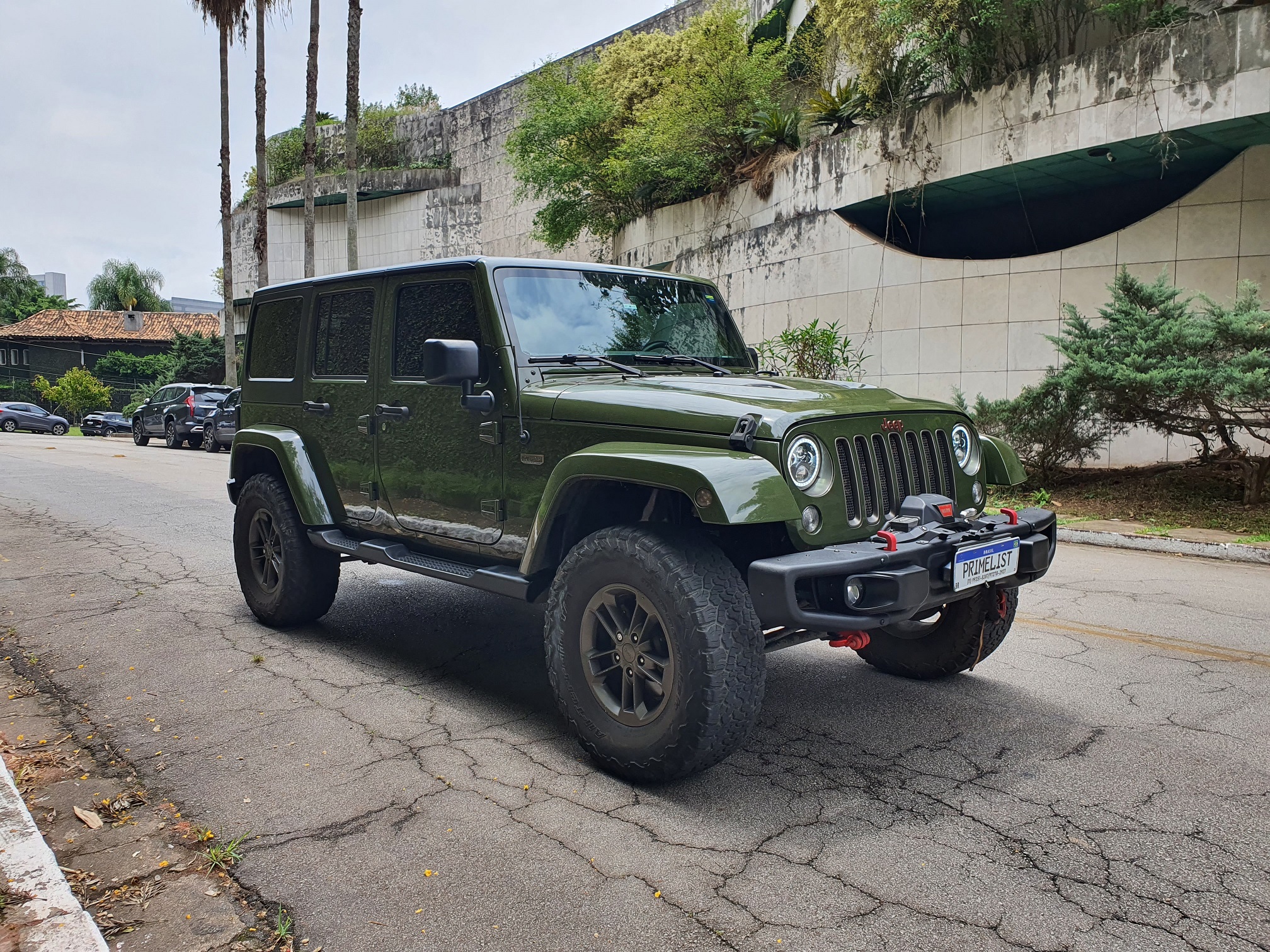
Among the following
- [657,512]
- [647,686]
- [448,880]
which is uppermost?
[657,512]

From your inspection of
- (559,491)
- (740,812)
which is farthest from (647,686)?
(559,491)

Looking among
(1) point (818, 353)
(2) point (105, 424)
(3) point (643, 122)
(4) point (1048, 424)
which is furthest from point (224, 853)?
(2) point (105, 424)

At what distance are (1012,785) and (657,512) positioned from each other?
1710 millimetres

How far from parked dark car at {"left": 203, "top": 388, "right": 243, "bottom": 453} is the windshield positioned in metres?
20.9

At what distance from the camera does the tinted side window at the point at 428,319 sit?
4668 millimetres

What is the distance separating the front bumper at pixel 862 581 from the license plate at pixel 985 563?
0.10 feet

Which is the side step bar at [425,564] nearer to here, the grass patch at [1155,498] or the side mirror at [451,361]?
the side mirror at [451,361]

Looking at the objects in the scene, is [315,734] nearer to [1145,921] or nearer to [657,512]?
[657,512]

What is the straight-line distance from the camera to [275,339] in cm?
614

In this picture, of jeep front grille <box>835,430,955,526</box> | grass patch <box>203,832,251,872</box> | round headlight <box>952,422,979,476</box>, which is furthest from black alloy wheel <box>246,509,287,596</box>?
round headlight <box>952,422,979,476</box>

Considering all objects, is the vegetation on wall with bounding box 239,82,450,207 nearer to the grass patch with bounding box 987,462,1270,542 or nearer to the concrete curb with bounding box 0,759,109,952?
the grass patch with bounding box 987,462,1270,542

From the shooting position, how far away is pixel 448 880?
3.01m

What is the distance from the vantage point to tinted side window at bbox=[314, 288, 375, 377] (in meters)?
5.34

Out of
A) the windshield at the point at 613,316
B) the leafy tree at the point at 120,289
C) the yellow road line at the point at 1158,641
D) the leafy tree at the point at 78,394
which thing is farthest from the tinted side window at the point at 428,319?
the leafy tree at the point at 120,289
